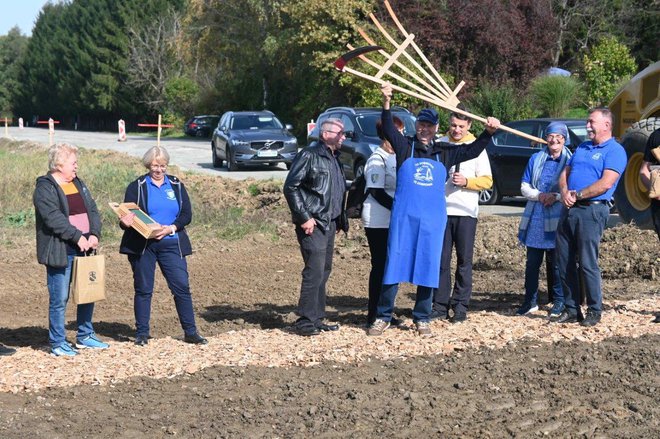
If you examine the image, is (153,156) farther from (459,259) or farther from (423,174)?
(459,259)

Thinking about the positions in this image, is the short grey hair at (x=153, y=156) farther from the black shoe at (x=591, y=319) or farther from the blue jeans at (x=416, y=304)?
the black shoe at (x=591, y=319)

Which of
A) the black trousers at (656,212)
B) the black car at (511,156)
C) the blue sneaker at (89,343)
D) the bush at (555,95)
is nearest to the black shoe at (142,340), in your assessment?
the blue sneaker at (89,343)

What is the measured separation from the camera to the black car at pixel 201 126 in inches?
2010

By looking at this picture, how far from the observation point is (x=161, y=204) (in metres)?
8.53

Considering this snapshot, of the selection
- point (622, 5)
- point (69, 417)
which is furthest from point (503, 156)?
point (622, 5)

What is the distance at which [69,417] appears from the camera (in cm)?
655

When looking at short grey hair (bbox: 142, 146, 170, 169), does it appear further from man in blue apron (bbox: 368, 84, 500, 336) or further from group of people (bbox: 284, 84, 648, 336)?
man in blue apron (bbox: 368, 84, 500, 336)

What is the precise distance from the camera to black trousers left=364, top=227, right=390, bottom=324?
8.79m

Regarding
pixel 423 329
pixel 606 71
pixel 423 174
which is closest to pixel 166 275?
pixel 423 329

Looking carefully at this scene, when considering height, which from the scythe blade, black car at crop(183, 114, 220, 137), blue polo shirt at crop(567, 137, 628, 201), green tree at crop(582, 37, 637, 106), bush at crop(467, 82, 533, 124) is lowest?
black car at crop(183, 114, 220, 137)

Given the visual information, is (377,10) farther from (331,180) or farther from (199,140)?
(331,180)

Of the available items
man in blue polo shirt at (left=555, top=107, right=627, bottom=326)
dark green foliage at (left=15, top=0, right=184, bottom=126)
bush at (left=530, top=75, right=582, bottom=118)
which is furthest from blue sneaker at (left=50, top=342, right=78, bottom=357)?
dark green foliage at (left=15, top=0, right=184, bottom=126)

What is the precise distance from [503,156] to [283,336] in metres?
10.7

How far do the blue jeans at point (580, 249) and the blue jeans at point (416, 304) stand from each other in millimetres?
1210
